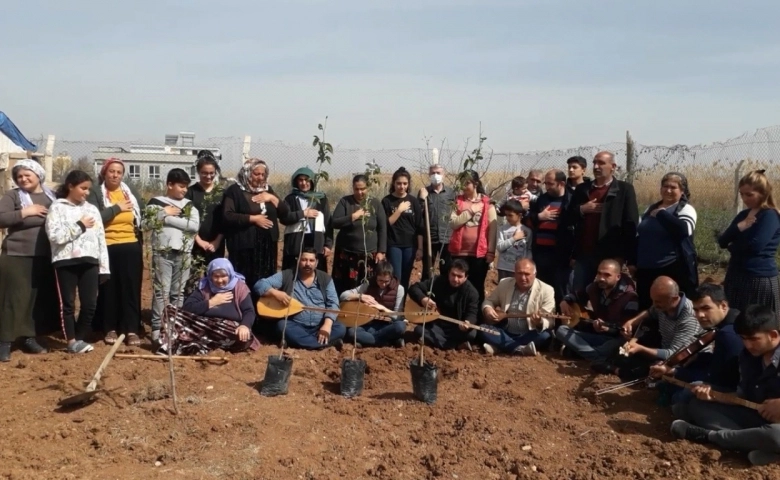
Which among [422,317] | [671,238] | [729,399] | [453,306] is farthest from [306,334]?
[729,399]

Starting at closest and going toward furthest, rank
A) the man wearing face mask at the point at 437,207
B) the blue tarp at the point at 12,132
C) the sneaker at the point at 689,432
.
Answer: the sneaker at the point at 689,432 < the man wearing face mask at the point at 437,207 < the blue tarp at the point at 12,132

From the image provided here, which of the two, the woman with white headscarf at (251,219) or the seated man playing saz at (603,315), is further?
the woman with white headscarf at (251,219)

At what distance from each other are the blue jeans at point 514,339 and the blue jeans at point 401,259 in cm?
127

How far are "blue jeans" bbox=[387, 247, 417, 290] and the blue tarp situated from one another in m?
10.6

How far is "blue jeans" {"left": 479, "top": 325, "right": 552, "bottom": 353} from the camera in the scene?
652cm

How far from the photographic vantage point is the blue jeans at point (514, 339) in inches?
257

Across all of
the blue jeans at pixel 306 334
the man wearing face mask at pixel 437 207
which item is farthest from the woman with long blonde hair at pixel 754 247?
the blue jeans at pixel 306 334

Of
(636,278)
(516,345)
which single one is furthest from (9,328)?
(636,278)

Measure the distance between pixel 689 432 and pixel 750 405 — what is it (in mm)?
412

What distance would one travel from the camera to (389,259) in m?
7.47

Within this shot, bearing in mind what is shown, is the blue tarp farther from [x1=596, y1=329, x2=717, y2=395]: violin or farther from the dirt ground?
[x1=596, y1=329, x2=717, y2=395]: violin

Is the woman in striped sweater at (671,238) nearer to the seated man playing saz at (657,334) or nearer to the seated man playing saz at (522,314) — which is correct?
the seated man playing saz at (657,334)

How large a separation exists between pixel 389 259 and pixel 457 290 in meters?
0.92

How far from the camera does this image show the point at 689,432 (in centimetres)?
459
